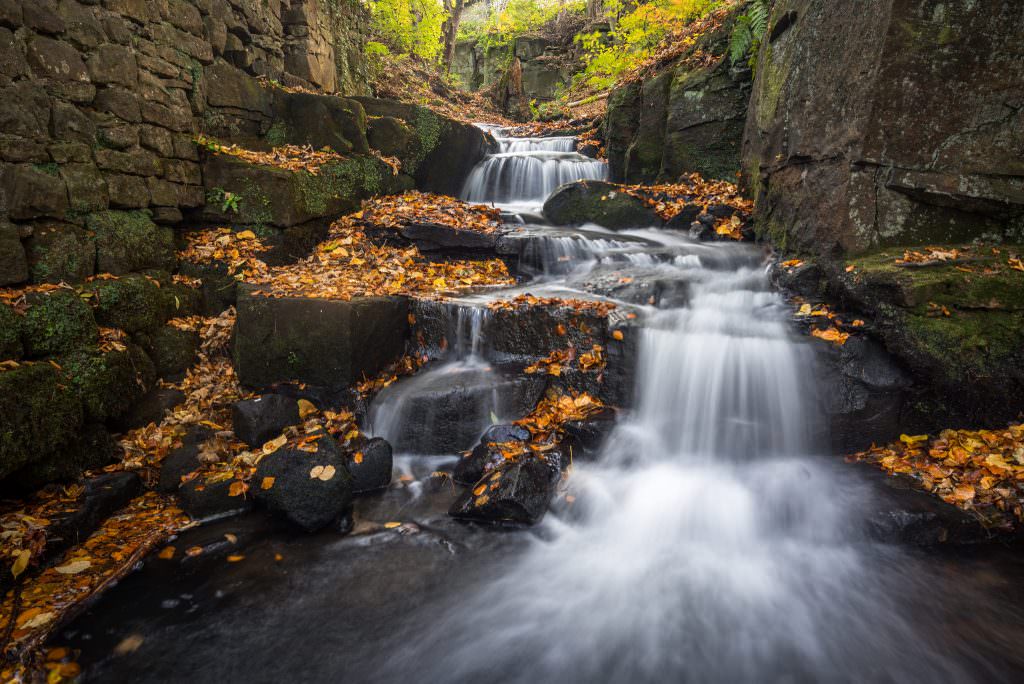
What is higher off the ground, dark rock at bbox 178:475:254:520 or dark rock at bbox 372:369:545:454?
dark rock at bbox 372:369:545:454

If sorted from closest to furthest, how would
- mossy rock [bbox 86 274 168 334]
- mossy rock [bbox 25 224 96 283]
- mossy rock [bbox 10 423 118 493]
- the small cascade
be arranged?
mossy rock [bbox 10 423 118 493] → mossy rock [bbox 25 224 96 283] → mossy rock [bbox 86 274 168 334] → the small cascade

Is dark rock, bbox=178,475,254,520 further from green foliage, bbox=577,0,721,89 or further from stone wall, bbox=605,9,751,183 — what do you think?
green foliage, bbox=577,0,721,89

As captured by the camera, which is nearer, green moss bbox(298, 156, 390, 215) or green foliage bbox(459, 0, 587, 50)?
green moss bbox(298, 156, 390, 215)

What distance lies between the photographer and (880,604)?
3.15 m

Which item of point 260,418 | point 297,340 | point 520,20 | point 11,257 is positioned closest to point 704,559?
point 260,418

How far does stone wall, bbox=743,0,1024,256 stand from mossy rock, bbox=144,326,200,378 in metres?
7.19

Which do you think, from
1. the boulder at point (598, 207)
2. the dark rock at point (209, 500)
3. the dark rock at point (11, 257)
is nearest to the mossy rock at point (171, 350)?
the dark rock at point (11, 257)

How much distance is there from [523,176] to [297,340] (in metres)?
7.58

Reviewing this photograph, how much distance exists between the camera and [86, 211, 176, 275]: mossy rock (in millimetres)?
4863

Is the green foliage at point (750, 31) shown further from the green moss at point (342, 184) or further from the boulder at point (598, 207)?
the green moss at point (342, 184)

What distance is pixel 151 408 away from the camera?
4648 mm

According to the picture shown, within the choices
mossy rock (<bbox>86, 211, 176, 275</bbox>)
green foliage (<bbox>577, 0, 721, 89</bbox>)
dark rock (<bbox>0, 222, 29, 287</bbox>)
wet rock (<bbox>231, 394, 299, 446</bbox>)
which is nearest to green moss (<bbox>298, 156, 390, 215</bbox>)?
mossy rock (<bbox>86, 211, 176, 275</bbox>)

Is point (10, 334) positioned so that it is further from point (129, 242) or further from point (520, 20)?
point (520, 20)

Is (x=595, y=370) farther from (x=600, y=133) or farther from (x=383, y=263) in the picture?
(x=600, y=133)
